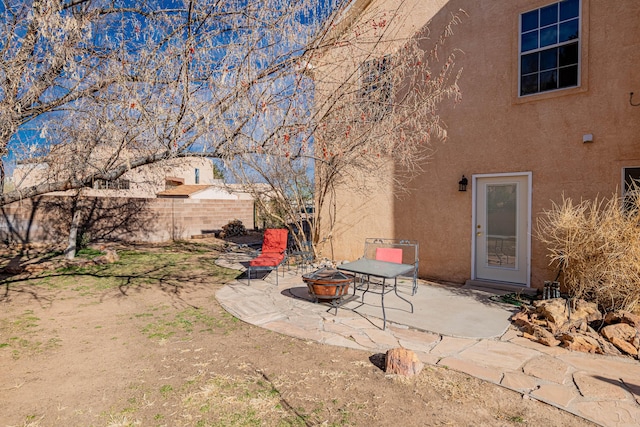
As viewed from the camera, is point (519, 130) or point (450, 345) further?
point (519, 130)

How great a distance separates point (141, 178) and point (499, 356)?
12.8m

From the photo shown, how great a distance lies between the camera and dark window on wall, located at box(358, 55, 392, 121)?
5.88m

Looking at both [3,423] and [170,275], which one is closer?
[3,423]

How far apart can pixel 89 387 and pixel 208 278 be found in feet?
16.5

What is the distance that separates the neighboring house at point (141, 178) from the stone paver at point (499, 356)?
8.89 feet

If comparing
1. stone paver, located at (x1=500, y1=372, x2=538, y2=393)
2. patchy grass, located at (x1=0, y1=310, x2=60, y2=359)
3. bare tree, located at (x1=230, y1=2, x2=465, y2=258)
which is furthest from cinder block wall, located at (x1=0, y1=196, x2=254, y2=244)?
stone paver, located at (x1=500, y1=372, x2=538, y2=393)

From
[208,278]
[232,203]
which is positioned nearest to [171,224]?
[232,203]

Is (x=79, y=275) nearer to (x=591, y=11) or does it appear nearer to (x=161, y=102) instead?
(x=161, y=102)

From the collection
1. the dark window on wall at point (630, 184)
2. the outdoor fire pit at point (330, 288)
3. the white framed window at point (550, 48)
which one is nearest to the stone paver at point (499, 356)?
the outdoor fire pit at point (330, 288)

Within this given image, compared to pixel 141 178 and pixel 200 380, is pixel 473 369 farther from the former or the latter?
pixel 141 178

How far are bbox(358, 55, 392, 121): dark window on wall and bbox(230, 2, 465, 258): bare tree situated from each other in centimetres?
2

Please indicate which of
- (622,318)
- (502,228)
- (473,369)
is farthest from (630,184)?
(473,369)

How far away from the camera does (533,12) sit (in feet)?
23.2

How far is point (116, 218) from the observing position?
15.1m
